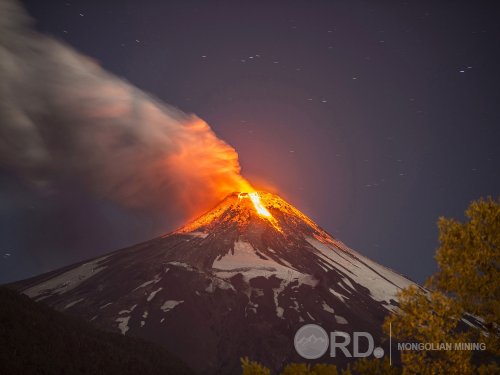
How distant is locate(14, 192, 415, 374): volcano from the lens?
310ft

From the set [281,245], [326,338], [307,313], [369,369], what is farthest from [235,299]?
[369,369]

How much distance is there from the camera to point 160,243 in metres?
165

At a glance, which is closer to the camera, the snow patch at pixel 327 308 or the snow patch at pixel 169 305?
the snow patch at pixel 169 305

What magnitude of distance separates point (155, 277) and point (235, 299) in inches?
1151

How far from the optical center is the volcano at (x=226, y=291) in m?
94.5

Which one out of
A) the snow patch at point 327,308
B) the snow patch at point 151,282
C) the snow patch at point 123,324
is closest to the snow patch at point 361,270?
the snow patch at point 327,308

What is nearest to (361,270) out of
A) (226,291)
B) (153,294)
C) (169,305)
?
(226,291)

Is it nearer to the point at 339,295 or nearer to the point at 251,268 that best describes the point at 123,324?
the point at 251,268

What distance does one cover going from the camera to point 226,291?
116 m

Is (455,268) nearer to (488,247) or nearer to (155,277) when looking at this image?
(488,247)

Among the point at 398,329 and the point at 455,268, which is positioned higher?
the point at 455,268

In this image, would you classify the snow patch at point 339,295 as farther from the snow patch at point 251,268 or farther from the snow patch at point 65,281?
the snow patch at point 65,281

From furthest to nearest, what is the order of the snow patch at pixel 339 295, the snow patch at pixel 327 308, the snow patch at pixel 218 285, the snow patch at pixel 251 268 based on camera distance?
the snow patch at pixel 251 268
the snow patch at pixel 339 295
the snow patch at pixel 218 285
the snow patch at pixel 327 308

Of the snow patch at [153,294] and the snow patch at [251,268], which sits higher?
the snow patch at [251,268]
